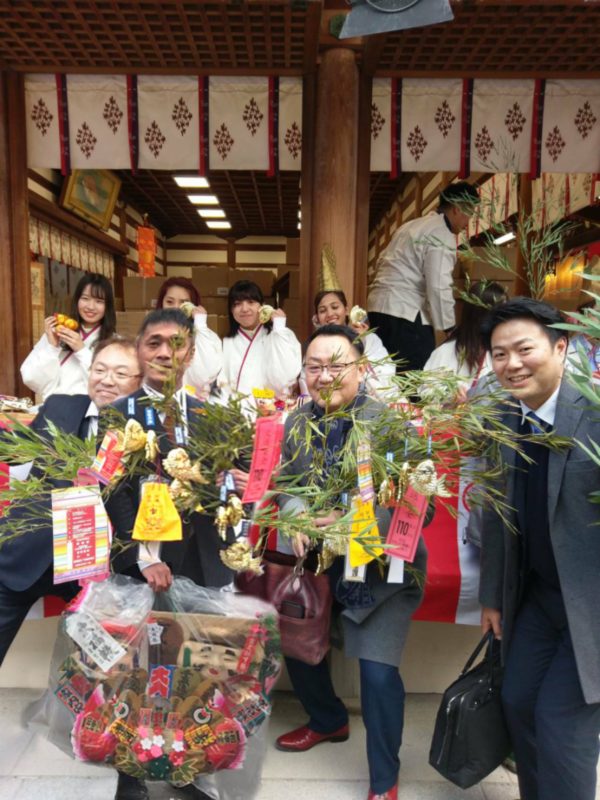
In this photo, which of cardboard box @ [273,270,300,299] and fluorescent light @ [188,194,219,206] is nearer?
cardboard box @ [273,270,300,299]

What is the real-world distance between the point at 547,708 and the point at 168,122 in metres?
4.99

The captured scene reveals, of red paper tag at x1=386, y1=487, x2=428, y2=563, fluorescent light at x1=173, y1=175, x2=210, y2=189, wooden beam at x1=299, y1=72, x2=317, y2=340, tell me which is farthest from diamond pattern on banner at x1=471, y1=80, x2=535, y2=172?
fluorescent light at x1=173, y1=175, x2=210, y2=189

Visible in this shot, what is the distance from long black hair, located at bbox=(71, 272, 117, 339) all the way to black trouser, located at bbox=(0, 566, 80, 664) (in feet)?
6.61

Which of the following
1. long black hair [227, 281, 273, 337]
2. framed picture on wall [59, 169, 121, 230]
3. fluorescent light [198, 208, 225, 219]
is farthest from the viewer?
fluorescent light [198, 208, 225, 219]

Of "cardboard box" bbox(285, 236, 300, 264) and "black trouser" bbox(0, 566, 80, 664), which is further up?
"cardboard box" bbox(285, 236, 300, 264)

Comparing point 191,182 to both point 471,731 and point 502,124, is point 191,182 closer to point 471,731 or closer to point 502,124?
point 502,124

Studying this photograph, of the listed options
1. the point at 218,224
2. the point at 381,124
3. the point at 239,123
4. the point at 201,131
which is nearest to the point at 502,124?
the point at 381,124

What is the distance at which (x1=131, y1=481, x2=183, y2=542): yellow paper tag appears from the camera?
175 cm

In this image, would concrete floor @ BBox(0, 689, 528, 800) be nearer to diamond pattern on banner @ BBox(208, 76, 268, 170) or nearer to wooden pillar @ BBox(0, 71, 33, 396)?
wooden pillar @ BBox(0, 71, 33, 396)

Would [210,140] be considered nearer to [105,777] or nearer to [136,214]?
[105,777]

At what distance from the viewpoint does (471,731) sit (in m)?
2.20

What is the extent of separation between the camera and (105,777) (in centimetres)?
263

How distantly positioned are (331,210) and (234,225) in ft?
32.5

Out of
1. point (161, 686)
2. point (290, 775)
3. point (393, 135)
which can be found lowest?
point (290, 775)
